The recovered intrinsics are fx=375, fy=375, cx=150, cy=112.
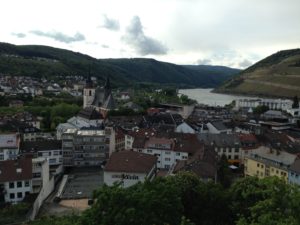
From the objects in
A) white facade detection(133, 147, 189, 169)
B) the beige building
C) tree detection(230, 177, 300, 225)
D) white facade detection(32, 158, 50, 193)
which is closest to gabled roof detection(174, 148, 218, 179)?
the beige building

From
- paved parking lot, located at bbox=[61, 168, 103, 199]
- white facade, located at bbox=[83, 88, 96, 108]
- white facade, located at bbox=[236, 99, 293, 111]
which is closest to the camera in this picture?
paved parking lot, located at bbox=[61, 168, 103, 199]

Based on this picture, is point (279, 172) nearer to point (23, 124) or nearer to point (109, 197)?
Answer: point (109, 197)

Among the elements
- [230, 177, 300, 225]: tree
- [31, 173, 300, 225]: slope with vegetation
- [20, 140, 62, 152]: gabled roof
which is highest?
[230, 177, 300, 225]: tree

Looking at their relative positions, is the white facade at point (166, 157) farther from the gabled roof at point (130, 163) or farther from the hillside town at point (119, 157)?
the gabled roof at point (130, 163)

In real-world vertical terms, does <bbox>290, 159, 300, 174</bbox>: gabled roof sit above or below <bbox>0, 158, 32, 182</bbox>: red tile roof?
above

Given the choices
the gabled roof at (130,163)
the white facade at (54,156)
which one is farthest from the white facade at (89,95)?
the gabled roof at (130,163)

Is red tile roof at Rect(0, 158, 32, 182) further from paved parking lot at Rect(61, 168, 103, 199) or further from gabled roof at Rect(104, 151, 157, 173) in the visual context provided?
gabled roof at Rect(104, 151, 157, 173)

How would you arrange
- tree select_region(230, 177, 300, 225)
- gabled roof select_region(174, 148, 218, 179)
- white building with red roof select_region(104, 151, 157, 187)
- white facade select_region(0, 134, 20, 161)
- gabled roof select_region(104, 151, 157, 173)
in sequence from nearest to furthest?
1. tree select_region(230, 177, 300, 225)
2. gabled roof select_region(174, 148, 218, 179)
3. white building with red roof select_region(104, 151, 157, 187)
4. gabled roof select_region(104, 151, 157, 173)
5. white facade select_region(0, 134, 20, 161)
